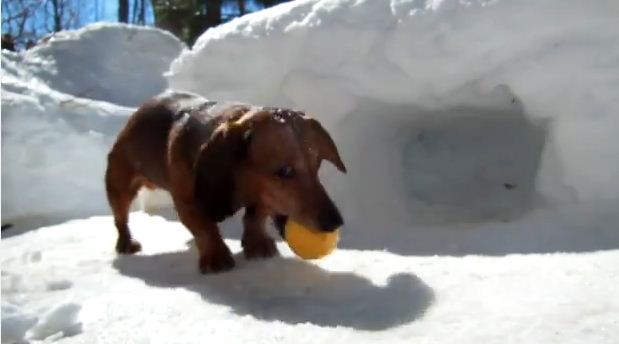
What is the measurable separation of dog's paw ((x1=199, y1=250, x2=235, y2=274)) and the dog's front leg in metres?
0.15

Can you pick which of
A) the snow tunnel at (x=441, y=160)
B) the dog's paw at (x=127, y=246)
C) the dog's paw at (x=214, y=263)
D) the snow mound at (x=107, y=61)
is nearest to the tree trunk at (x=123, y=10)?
the snow mound at (x=107, y=61)

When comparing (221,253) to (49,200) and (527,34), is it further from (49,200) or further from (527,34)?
(49,200)

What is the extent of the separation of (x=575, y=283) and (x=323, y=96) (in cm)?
164

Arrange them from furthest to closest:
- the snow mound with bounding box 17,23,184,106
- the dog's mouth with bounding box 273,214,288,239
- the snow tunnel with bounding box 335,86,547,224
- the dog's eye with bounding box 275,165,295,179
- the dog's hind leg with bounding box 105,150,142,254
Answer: the snow mound with bounding box 17,23,184,106, the snow tunnel with bounding box 335,86,547,224, the dog's hind leg with bounding box 105,150,142,254, the dog's mouth with bounding box 273,214,288,239, the dog's eye with bounding box 275,165,295,179

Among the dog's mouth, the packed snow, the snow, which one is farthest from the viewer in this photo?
the dog's mouth

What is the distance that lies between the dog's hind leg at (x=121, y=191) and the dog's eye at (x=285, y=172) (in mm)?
869

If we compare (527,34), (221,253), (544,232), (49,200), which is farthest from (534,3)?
(49,200)

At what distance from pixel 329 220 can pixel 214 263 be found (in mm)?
474

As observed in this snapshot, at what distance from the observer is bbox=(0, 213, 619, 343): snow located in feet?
5.63

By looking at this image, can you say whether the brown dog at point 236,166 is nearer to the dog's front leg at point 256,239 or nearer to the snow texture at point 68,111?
the dog's front leg at point 256,239

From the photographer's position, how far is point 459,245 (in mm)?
2615

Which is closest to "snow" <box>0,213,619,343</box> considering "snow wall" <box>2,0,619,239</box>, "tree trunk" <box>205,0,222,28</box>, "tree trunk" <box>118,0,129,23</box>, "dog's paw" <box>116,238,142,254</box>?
"dog's paw" <box>116,238,142,254</box>

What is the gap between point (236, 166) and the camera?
2326 mm

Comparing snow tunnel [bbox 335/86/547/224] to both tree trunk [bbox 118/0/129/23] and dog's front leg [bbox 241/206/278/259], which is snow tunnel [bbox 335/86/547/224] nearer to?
dog's front leg [bbox 241/206/278/259]
